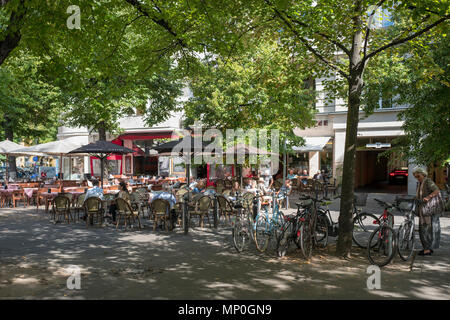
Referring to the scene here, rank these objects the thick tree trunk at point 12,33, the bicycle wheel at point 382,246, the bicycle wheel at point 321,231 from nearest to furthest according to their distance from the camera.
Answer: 1. the thick tree trunk at point 12,33
2. the bicycle wheel at point 382,246
3. the bicycle wheel at point 321,231

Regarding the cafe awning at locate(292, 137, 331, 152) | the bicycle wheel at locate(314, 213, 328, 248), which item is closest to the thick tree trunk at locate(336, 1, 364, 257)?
the bicycle wheel at locate(314, 213, 328, 248)

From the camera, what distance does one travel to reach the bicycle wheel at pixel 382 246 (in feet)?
21.2

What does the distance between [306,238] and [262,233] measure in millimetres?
1005

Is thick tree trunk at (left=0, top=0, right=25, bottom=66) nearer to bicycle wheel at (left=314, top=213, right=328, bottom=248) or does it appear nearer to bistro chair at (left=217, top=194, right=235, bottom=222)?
bicycle wheel at (left=314, top=213, right=328, bottom=248)

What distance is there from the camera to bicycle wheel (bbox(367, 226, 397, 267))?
21.2ft

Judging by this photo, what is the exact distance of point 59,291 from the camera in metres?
5.15

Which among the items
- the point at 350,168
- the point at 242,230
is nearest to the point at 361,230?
the point at 350,168

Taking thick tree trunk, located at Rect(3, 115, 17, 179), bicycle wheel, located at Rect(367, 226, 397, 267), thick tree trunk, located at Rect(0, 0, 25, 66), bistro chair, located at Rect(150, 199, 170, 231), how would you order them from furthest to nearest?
thick tree trunk, located at Rect(3, 115, 17, 179), bistro chair, located at Rect(150, 199, 170, 231), bicycle wheel, located at Rect(367, 226, 397, 267), thick tree trunk, located at Rect(0, 0, 25, 66)

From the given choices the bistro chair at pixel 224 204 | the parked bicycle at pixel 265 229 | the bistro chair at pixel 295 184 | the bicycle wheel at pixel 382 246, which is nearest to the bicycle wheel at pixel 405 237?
the bicycle wheel at pixel 382 246

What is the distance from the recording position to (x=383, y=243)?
6688 mm

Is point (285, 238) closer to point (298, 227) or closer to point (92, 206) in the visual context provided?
point (298, 227)

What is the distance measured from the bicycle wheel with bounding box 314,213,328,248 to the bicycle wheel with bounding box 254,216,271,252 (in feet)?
3.54

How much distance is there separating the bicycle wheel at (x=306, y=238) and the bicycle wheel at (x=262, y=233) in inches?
34.1

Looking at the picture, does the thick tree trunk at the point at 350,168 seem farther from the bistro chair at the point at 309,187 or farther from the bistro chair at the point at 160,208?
the bistro chair at the point at 309,187
